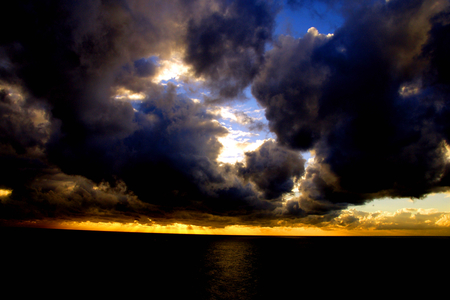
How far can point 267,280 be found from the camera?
53.5 m

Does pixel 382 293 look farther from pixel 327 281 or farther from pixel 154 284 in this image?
pixel 154 284

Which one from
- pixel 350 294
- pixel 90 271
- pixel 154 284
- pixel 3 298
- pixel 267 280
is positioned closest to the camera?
pixel 3 298

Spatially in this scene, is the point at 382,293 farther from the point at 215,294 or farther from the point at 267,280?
the point at 215,294

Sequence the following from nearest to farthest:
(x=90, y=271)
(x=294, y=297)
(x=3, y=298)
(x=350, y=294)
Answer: (x=3, y=298), (x=294, y=297), (x=350, y=294), (x=90, y=271)

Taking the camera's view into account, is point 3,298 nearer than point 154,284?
Yes

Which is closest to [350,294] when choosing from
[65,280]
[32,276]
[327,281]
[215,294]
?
[327,281]

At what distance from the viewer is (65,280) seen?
165 feet

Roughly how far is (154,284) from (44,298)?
Result: 20323mm

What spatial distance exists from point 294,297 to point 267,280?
14430 millimetres

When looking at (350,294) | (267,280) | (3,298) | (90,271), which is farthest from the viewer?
(90,271)

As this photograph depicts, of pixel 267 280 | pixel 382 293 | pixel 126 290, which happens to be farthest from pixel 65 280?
pixel 382 293

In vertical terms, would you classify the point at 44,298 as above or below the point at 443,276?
above

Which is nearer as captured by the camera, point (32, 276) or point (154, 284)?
point (154, 284)

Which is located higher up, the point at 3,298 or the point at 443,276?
the point at 3,298
